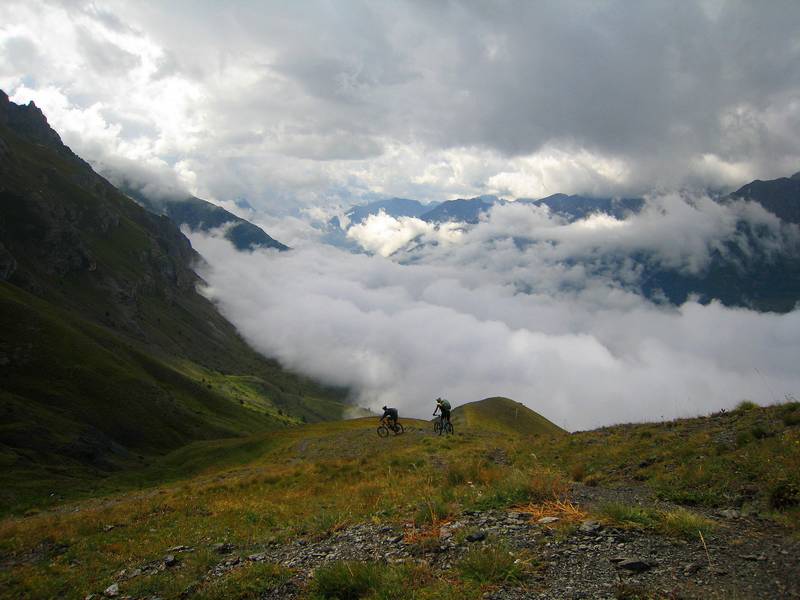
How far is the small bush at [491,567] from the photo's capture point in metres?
9.28

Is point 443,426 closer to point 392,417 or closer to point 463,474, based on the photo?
point 392,417

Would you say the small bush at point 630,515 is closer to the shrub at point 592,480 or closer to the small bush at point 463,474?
the shrub at point 592,480

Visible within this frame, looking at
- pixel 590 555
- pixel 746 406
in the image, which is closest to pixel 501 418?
pixel 746 406

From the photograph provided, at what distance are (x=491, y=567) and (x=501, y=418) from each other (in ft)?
326

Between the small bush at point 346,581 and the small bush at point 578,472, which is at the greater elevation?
the small bush at point 578,472

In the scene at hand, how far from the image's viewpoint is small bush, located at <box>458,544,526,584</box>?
365 inches

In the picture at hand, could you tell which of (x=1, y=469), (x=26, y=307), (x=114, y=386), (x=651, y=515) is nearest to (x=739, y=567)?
(x=651, y=515)

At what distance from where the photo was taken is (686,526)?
401 inches

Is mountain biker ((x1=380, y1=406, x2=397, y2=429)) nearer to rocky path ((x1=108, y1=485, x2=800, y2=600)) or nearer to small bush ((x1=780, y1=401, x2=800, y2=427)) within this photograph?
small bush ((x1=780, y1=401, x2=800, y2=427))

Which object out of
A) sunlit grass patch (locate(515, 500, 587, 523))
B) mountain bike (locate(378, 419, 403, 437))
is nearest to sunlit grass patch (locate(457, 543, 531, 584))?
sunlit grass patch (locate(515, 500, 587, 523))

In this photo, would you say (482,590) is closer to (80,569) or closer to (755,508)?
(755,508)

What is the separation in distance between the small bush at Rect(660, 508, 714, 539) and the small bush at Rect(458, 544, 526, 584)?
12.0ft

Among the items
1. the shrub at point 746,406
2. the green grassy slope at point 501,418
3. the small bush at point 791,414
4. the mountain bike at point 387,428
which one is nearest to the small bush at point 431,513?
the small bush at point 791,414

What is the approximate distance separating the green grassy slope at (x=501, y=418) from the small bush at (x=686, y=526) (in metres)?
81.5
